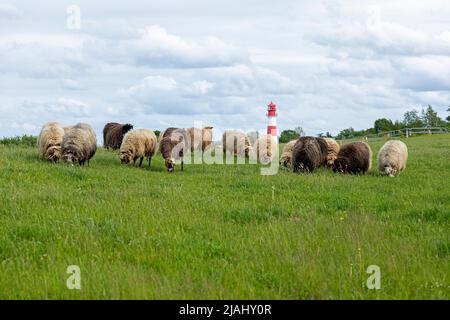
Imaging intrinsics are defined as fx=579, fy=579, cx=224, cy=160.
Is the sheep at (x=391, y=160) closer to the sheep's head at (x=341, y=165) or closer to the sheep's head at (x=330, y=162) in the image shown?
the sheep's head at (x=341, y=165)

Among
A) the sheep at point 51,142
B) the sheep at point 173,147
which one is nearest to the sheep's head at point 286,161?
the sheep at point 173,147

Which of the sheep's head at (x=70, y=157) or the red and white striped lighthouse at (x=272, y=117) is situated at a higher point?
the red and white striped lighthouse at (x=272, y=117)

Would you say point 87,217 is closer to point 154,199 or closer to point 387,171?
point 154,199

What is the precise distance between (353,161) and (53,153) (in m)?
10.4

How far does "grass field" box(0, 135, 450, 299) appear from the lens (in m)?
7.23

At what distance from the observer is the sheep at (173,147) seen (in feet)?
68.8

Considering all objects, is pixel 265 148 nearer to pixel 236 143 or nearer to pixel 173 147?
pixel 236 143

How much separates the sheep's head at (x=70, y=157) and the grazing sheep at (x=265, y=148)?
855cm

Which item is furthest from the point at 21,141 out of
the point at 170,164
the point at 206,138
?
the point at 170,164

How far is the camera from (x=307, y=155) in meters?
20.1

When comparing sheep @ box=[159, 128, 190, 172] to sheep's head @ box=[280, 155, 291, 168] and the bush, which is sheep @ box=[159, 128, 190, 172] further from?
the bush

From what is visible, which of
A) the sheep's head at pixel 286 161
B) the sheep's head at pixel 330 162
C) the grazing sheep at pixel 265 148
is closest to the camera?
the sheep's head at pixel 330 162

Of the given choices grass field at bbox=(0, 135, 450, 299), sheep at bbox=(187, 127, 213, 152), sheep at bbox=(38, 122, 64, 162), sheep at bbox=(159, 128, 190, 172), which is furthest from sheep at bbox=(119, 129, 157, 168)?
sheep at bbox=(187, 127, 213, 152)

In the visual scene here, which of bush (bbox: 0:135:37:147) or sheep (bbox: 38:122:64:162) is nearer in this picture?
sheep (bbox: 38:122:64:162)
